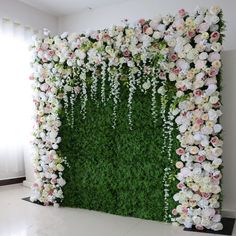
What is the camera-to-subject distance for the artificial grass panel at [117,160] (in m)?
3.28

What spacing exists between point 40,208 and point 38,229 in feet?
2.40

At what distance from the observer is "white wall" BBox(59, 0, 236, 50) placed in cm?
415

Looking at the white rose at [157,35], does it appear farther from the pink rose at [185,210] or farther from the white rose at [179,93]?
the pink rose at [185,210]

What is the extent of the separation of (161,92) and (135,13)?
87.2 inches

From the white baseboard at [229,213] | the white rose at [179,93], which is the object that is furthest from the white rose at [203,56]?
the white baseboard at [229,213]

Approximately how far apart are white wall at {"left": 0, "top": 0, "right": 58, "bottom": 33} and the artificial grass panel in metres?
2.05

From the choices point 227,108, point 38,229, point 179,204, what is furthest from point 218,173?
point 38,229

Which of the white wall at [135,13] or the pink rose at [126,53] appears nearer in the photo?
the pink rose at [126,53]

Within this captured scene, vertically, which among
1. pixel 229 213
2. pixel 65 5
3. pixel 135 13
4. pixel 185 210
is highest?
pixel 65 5

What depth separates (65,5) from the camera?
16.9 feet

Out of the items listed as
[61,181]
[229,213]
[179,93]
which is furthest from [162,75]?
[61,181]

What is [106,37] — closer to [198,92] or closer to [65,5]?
[198,92]

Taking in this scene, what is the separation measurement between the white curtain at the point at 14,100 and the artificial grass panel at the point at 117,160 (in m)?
1.30

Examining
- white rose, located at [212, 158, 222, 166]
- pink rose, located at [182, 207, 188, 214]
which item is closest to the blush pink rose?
white rose, located at [212, 158, 222, 166]
